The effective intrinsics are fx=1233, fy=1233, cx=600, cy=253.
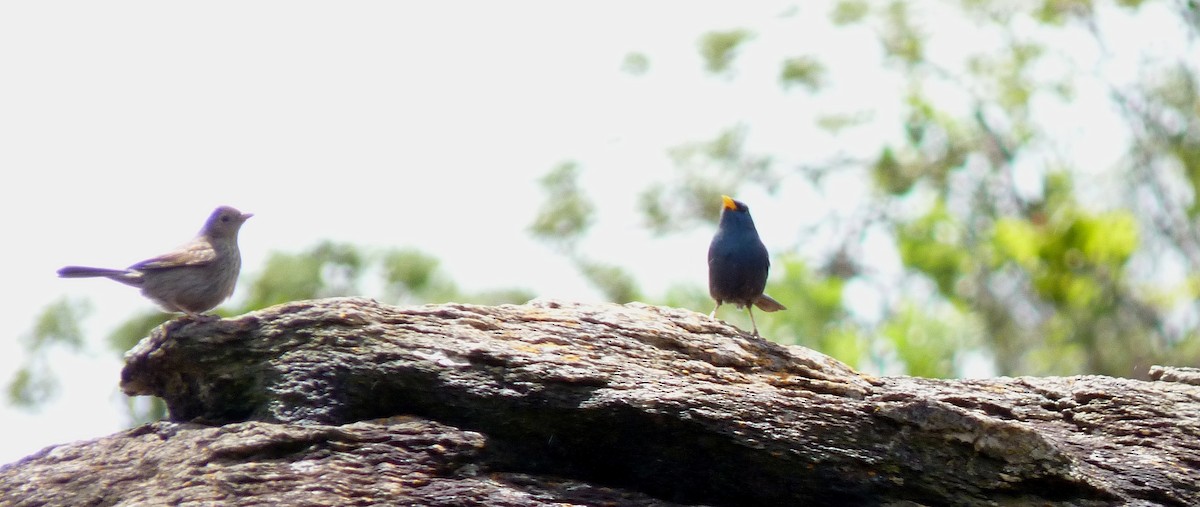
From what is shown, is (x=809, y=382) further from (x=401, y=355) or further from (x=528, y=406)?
(x=401, y=355)

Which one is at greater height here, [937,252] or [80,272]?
[937,252]

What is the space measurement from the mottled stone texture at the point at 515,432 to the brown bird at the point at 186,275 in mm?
900

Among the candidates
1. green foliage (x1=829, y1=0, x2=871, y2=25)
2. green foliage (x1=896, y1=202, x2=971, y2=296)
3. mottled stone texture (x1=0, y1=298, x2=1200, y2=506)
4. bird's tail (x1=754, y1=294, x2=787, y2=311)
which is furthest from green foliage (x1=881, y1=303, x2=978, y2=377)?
green foliage (x1=829, y1=0, x2=871, y2=25)

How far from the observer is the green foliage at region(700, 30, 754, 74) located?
4066cm

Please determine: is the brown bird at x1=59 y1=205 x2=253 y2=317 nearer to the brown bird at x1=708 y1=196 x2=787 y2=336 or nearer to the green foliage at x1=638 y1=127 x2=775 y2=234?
the brown bird at x1=708 y1=196 x2=787 y2=336

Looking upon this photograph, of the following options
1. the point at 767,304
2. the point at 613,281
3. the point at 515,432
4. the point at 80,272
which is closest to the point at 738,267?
the point at 767,304

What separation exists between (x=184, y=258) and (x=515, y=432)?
270 cm

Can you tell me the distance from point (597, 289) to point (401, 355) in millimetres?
21979

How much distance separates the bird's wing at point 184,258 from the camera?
25.7ft

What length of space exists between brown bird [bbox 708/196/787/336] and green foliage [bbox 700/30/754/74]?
101ft

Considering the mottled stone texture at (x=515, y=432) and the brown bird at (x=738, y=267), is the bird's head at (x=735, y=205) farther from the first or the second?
the mottled stone texture at (x=515, y=432)

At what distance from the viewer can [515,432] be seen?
6793 mm

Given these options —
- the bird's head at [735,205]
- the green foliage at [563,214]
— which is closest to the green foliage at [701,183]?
the green foliage at [563,214]

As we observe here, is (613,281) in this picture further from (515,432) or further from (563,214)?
(515,432)
